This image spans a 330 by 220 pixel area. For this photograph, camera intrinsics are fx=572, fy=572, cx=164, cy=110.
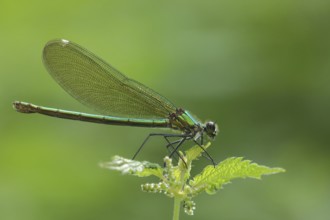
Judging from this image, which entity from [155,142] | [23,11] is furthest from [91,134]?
[23,11]

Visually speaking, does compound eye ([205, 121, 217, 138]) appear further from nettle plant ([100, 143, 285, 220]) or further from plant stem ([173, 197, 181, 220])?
plant stem ([173, 197, 181, 220])

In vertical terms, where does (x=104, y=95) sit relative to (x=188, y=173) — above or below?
above

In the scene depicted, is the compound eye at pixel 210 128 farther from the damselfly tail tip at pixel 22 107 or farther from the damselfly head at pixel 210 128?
the damselfly tail tip at pixel 22 107

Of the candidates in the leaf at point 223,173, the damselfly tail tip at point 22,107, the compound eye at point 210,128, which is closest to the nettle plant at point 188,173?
the leaf at point 223,173

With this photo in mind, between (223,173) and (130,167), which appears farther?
(223,173)

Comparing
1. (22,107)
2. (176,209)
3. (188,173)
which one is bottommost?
(176,209)

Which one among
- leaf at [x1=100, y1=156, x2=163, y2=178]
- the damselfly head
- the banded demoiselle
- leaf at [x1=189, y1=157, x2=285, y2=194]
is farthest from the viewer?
the banded demoiselle

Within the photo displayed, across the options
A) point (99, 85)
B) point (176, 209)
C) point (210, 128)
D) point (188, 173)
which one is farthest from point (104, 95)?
point (176, 209)

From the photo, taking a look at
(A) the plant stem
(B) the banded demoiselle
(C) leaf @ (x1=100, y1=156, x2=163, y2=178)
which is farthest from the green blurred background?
(A) the plant stem

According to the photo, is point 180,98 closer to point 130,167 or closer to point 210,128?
point 210,128

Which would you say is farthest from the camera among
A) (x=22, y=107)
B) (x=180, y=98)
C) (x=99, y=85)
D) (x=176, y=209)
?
(x=180, y=98)
